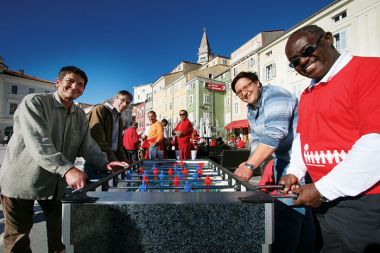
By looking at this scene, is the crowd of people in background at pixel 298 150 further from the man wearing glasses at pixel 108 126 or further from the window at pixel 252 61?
the window at pixel 252 61

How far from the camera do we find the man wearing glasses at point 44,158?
1.92 meters

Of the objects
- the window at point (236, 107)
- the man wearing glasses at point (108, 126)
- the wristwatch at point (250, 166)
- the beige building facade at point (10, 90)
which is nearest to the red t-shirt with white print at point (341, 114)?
the wristwatch at point (250, 166)

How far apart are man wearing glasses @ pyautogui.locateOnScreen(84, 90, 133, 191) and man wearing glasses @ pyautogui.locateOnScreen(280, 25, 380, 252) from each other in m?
2.19

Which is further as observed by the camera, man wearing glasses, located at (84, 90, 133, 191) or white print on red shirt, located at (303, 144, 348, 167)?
man wearing glasses, located at (84, 90, 133, 191)

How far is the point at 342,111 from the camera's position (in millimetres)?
1346

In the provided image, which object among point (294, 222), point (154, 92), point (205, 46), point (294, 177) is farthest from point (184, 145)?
point (205, 46)

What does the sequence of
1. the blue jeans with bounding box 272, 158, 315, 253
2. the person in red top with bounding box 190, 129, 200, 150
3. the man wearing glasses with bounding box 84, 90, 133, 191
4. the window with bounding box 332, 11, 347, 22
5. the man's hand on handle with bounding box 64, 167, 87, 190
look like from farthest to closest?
the window with bounding box 332, 11, 347, 22
the person in red top with bounding box 190, 129, 200, 150
the man wearing glasses with bounding box 84, 90, 133, 191
the blue jeans with bounding box 272, 158, 315, 253
the man's hand on handle with bounding box 64, 167, 87, 190

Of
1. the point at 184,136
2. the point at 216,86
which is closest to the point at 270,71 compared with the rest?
the point at 216,86

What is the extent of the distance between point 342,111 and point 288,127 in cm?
91

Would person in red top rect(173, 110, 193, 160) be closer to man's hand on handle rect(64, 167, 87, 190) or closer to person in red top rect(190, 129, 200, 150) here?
person in red top rect(190, 129, 200, 150)

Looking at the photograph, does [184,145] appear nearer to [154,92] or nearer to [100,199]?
[100,199]

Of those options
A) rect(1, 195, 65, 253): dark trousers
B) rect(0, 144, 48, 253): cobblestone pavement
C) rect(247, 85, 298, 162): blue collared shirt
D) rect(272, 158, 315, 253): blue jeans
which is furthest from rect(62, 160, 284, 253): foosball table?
rect(0, 144, 48, 253): cobblestone pavement

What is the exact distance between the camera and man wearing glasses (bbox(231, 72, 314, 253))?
2127 mm

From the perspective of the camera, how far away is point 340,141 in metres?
1.37
